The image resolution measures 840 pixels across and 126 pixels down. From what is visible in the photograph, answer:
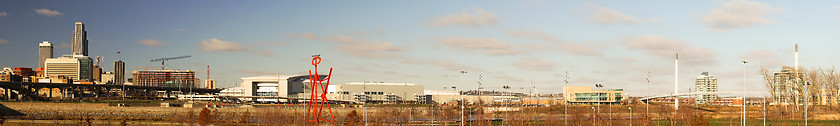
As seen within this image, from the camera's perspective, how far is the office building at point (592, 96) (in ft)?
A: 587

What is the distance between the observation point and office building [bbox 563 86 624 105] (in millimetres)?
179000

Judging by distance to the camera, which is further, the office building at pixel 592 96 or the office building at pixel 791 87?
the office building at pixel 592 96

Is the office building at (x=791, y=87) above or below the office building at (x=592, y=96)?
above

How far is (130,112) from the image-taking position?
128 meters

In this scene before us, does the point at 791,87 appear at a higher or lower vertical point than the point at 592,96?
higher

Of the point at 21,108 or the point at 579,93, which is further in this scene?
the point at 579,93

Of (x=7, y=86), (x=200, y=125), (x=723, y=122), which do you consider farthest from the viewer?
(x=7, y=86)

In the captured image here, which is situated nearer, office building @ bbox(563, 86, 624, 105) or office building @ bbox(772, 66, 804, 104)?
office building @ bbox(772, 66, 804, 104)

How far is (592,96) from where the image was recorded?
182 m

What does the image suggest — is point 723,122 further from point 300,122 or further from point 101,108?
point 101,108

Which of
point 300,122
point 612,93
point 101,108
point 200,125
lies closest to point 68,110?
point 101,108

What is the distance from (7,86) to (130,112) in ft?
217

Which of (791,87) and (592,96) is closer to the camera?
(791,87)

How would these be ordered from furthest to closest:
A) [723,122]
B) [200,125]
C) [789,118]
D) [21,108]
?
1. [21,108]
2. [789,118]
3. [723,122]
4. [200,125]
